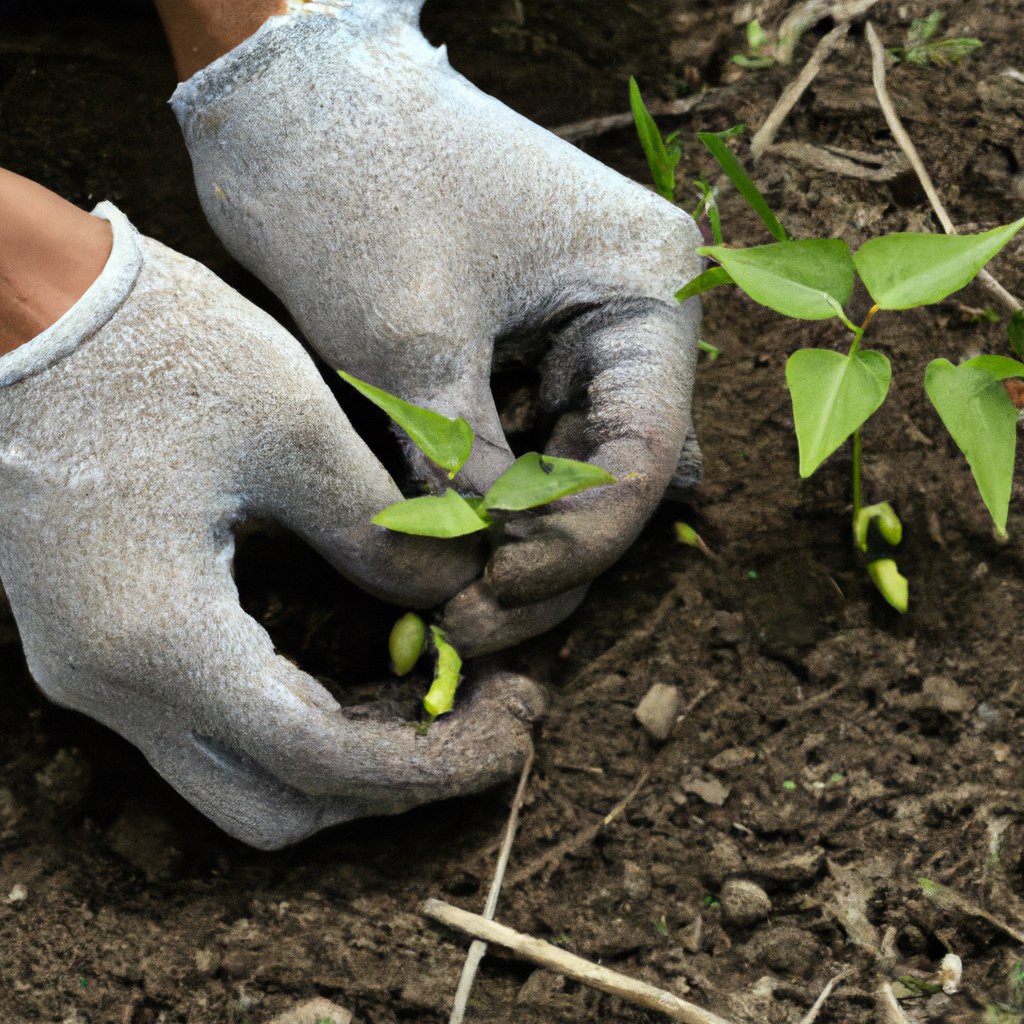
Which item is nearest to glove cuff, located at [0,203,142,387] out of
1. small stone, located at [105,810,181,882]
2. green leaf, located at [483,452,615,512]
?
green leaf, located at [483,452,615,512]

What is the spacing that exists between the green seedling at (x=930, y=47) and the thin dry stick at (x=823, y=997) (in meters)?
1.24

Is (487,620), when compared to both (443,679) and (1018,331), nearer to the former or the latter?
(443,679)

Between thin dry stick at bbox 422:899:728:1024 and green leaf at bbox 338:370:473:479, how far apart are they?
0.49m

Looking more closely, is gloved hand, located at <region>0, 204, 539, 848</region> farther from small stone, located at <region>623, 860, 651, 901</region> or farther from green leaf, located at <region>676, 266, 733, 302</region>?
green leaf, located at <region>676, 266, 733, 302</region>

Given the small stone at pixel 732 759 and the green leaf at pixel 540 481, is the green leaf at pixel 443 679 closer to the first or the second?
the green leaf at pixel 540 481

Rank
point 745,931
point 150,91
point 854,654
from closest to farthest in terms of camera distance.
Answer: point 745,931, point 854,654, point 150,91

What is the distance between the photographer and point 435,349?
127 cm

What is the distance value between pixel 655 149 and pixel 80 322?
739 mm

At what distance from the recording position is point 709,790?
1.30m

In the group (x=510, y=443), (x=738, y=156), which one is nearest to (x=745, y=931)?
(x=510, y=443)

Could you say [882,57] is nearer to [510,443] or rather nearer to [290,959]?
[510,443]

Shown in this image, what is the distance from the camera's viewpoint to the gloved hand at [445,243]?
1.26m

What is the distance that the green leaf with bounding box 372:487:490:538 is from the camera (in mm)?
1124

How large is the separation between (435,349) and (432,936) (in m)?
0.65
